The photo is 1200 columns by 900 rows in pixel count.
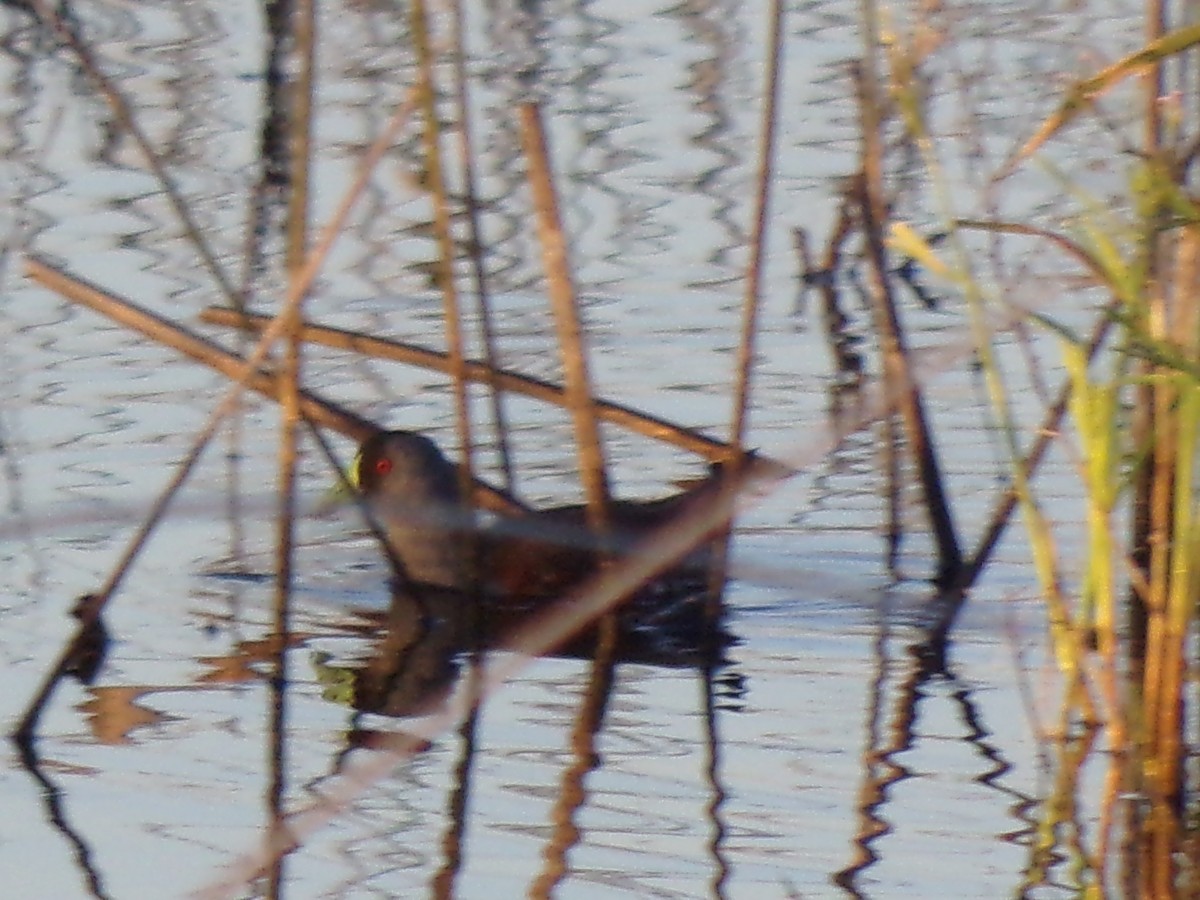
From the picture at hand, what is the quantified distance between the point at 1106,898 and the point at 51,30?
6883 millimetres

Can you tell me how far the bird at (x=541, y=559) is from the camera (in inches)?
240

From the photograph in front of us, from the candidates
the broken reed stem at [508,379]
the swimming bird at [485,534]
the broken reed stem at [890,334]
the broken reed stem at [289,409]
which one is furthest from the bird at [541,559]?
the broken reed stem at [289,409]

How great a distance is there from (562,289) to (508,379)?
1.23 ft

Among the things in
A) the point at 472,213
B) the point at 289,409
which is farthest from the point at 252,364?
the point at 472,213

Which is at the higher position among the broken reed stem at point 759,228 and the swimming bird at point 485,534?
the broken reed stem at point 759,228

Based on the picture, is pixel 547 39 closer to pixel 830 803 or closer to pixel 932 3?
pixel 932 3

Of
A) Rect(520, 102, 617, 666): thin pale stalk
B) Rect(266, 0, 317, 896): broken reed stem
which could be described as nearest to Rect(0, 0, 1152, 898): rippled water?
Rect(266, 0, 317, 896): broken reed stem

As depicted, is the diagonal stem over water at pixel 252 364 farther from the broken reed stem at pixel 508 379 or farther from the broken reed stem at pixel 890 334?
the broken reed stem at pixel 890 334

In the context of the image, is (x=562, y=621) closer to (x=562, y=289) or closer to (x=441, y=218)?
(x=562, y=289)

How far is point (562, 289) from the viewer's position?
18.7 ft

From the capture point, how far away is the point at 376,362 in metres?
7.93

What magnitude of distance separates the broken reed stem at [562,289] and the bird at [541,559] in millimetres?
313

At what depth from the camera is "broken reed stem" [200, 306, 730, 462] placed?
6000 millimetres

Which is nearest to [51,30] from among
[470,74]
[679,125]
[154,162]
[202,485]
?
[470,74]
